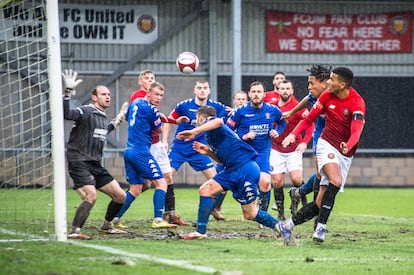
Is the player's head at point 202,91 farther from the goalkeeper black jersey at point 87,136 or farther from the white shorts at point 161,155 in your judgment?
the goalkeeper black jersey at point 87,136

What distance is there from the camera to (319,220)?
10945 millimetres

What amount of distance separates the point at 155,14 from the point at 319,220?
1935 centimetres

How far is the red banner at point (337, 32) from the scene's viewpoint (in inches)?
1174

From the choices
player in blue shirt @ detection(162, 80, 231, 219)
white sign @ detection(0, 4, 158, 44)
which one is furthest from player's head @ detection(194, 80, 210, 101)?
white sign @ detection(0, 4, 158, 44)

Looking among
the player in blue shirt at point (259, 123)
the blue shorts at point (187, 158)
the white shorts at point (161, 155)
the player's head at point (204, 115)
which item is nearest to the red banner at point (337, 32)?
the blue shorts at point (187, 158)

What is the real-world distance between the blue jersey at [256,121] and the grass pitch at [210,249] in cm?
138

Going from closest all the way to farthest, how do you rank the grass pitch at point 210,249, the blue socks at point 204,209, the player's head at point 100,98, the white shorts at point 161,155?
the grass pitch at point 210,249 < the blue socks at point 204,209 < the player's head at point 100,98 < the white shorts at point 161,155

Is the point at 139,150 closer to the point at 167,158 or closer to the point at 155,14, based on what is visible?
the point at 167,158

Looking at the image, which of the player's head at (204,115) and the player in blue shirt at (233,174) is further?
the player in blue shirt at (233,174)

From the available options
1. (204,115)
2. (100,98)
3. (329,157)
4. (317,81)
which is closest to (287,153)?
(317,81)

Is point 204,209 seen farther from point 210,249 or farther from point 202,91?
point 202,91

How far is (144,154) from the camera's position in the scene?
13.2 m

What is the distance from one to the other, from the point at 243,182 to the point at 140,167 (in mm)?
2542

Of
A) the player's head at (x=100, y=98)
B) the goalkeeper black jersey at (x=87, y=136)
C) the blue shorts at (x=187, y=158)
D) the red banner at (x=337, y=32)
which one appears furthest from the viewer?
the red banner at (x=337, y=32)
